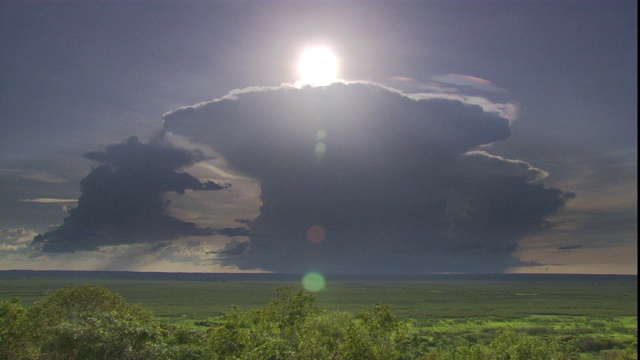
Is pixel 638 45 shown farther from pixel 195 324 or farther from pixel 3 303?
pixel 195 324

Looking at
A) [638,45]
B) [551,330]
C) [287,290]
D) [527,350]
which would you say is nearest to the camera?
[638,45]

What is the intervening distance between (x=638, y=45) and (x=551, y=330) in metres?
161

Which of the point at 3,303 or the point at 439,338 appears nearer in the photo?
the point at 3,303

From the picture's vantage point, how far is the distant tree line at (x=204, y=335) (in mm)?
31438

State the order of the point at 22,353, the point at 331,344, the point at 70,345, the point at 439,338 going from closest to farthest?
the point at 70,345 → the point at 22,353 → the point at 331,344 → the point at 439,338

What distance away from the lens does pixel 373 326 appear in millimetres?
43656

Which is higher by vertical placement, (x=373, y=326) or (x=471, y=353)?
(x=373, y=326)

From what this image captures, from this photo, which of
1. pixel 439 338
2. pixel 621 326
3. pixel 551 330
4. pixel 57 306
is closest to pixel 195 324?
pixel 439 338

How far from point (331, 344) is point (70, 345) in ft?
71.8

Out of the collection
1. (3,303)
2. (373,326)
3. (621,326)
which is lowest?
(621,326)

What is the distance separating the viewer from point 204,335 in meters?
41.8

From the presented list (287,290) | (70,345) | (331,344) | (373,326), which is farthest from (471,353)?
(70,345)

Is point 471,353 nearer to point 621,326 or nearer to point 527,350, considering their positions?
point 527,350

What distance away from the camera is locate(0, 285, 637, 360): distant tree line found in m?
31.4
